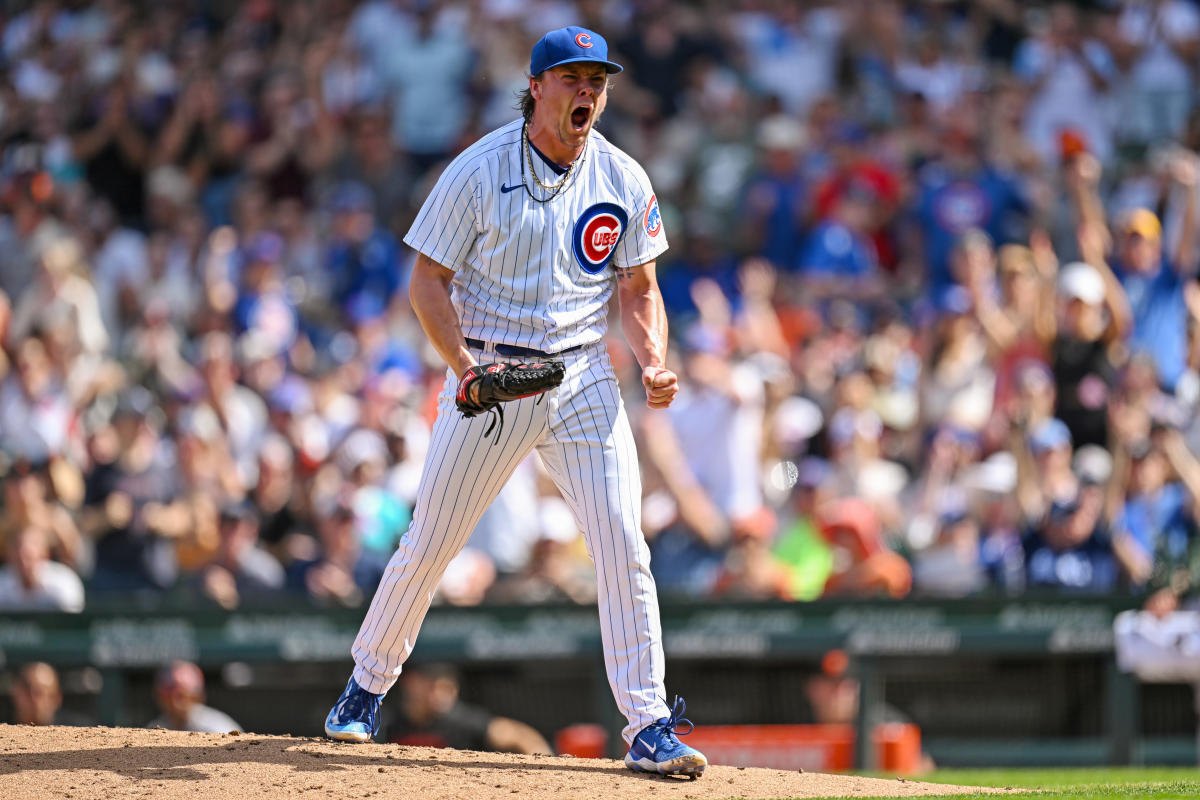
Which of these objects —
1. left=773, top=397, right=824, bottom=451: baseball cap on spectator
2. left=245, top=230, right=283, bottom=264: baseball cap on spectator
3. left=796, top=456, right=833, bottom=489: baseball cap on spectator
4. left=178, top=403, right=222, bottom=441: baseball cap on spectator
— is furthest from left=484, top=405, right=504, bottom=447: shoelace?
left=245, top=230, right=283, bottom=264: baseball cap on spectator

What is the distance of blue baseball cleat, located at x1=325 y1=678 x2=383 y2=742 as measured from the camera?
552 cm

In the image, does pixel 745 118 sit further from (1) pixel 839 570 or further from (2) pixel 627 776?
(2) pixel 627 776

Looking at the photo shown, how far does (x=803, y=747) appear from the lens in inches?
330

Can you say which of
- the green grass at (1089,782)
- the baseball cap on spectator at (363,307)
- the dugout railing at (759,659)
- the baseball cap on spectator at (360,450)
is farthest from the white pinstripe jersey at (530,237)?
the baseball cap on spectator at (363,307)

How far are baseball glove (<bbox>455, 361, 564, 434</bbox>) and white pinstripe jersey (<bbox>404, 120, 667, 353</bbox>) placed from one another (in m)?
0.29

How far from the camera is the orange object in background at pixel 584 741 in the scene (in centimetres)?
850

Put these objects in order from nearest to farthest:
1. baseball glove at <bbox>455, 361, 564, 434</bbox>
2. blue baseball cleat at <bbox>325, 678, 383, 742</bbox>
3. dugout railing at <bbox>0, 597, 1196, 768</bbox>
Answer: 1. baseball glove at <bbox>455, 361, 564, 434</bbox>
2. blue baseball cleat at <bbox>325, 678, 383, 742</bbox>
3. dugout railing at <bbox>0, 597, 1196, 768</bbox>

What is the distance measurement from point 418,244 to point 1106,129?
833 cm

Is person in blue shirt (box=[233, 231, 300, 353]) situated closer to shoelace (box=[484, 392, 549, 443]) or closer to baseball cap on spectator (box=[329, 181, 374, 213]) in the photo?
baseball cap on spectator (box=[329, 181, 374, 213])

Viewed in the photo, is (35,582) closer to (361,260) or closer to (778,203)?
(361,260)

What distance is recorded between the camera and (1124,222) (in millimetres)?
10609

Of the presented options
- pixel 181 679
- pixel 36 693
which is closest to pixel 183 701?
pixel 181 679

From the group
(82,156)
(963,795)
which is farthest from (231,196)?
(963,795)

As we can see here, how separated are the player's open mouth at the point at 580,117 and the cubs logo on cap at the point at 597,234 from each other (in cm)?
26
